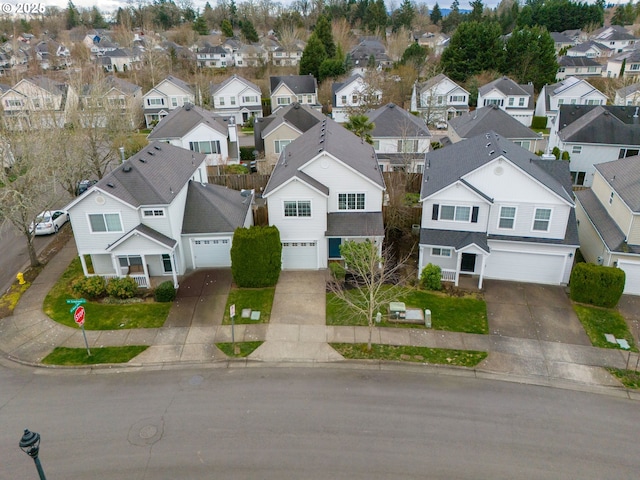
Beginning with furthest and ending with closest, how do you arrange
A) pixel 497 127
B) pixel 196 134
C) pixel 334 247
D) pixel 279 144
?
pixel 279 144, pixel 497 127, pixel 196 134, pixel 334 247

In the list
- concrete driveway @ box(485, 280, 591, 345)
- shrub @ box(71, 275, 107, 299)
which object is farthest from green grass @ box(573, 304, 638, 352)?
shrub @ box(71, 275, 107, 299)

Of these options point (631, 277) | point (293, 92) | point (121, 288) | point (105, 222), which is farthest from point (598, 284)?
point (293, 92)

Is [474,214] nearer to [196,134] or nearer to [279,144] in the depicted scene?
[279,144]

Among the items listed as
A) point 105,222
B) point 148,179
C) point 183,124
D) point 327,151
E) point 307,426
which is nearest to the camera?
point 307,426

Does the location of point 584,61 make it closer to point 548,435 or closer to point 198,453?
point 548,435

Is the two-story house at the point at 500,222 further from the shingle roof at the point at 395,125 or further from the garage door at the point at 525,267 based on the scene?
A: the shingle roof at the point at 395,125

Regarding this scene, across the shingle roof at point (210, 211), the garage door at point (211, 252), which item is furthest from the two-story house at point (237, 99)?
the garage door at point (211, 252)

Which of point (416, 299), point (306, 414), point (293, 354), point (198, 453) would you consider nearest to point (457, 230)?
point (416, 299)
